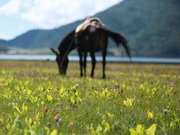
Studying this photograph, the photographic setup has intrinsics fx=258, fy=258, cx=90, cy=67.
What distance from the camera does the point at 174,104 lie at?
708 centimetres

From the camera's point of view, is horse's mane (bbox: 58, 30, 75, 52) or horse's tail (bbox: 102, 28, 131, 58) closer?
horse's tail (bbox: 102, 28, 131, 58)

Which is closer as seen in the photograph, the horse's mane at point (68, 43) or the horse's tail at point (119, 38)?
the horse's tail at point (119, 38)

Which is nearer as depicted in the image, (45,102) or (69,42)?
(45,102)

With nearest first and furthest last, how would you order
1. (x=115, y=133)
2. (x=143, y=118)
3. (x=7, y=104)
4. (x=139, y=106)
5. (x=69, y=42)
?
(x=115, y=133)
(x=143, y=118)
(x=7, y=104)
(x=139, y=106)
(x=69, y=42)

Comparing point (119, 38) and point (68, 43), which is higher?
point (119, 38)

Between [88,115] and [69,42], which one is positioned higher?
[69,42]

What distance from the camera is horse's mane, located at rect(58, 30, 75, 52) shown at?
17266 millimetres

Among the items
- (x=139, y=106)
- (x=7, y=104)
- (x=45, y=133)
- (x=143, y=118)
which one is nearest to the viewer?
(x=45, y=133)

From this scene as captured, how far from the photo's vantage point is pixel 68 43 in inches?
691

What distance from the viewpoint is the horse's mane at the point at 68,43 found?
17266 millimetres

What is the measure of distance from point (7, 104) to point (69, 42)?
11.6 m

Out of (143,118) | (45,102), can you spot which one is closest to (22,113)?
(45,102)

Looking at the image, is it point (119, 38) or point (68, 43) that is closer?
point (119, 38)

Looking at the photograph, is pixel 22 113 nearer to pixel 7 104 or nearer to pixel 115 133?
pixel 7 104
